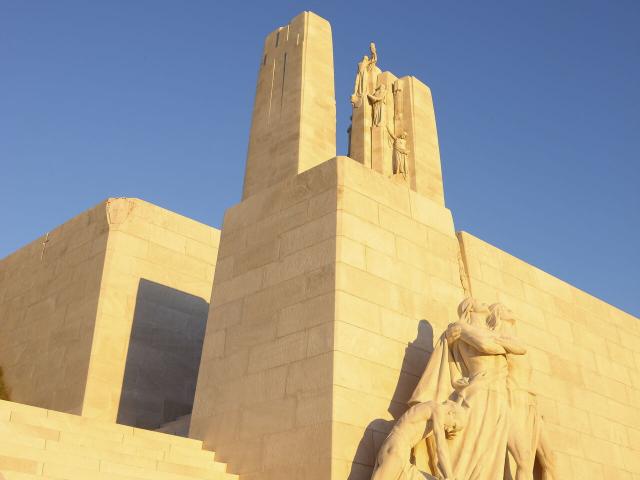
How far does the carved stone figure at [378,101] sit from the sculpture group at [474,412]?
487cm

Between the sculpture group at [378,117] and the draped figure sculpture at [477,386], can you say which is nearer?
the draped figure sculpture at [477,386]

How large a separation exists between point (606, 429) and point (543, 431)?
4697 mm

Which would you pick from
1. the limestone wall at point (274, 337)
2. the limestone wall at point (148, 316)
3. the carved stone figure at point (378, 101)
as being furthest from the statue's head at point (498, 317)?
the limestone wall at point (148, 316)

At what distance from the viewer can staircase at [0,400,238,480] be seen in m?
8.09

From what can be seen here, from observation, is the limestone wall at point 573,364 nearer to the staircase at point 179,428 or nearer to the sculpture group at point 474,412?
the sculpture group at point 474,412

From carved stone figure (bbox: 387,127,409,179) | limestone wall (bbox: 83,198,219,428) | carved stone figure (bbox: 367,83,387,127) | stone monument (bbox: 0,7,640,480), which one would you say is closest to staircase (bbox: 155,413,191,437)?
stone monument (bbox: 0,7,640,480)

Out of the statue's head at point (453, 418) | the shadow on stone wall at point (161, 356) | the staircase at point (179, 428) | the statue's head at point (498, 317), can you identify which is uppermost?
the shadow on stone wall at point (161, 356)

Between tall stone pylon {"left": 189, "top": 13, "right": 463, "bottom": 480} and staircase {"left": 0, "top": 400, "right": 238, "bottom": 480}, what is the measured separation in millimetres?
812

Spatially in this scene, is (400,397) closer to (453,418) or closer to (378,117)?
(453,418)

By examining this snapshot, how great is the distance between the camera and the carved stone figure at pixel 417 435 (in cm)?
880

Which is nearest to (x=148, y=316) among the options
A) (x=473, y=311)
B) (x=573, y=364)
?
(x=473, y=311)

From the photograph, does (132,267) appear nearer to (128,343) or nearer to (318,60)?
(128,343)

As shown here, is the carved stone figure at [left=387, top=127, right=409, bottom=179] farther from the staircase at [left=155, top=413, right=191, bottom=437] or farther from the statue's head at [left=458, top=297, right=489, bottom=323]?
the staircase at [left=155, top=413, right=191, bottom=437]

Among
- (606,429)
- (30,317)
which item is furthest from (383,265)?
(30,317)
